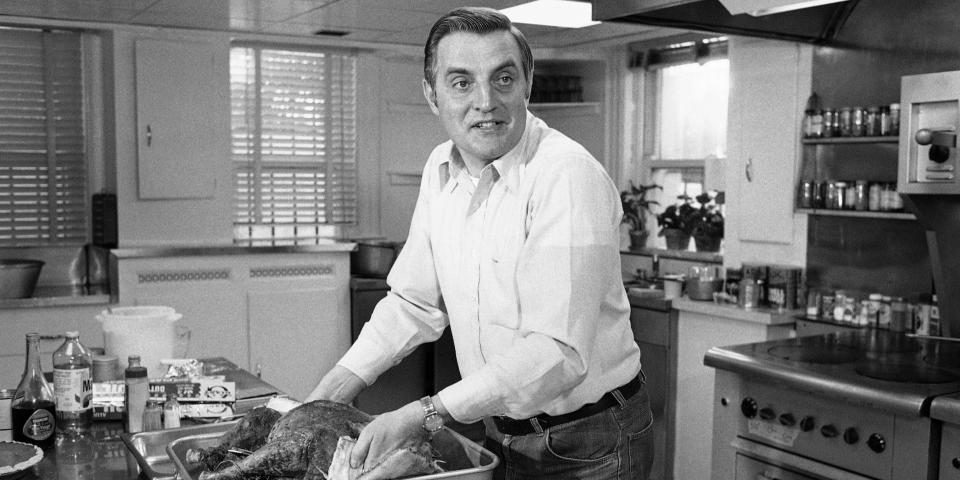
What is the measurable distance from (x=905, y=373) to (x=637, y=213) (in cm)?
274

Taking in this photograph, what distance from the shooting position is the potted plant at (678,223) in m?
5.08

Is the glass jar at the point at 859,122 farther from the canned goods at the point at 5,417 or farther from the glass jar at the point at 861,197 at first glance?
the canned goods at the point at 5,417

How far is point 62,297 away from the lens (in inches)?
182

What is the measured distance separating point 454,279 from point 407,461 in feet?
1.69

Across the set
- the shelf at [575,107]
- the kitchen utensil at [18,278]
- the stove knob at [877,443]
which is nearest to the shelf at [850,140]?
the stove knob at [877,443]

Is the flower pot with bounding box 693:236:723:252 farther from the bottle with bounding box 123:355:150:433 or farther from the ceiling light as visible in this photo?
the bottle with bounding box 123:355:150:433

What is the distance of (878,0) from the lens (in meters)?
3.69

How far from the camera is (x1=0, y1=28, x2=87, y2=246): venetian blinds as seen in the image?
5016mm

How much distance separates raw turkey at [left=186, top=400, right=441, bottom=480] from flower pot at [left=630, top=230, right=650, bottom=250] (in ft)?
13.3

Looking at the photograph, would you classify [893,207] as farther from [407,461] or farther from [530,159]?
[407,461]

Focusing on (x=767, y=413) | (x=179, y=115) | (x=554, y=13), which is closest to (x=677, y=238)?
(x=554, y=13)

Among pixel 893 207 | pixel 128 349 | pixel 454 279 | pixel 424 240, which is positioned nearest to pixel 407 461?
pixel 454 279

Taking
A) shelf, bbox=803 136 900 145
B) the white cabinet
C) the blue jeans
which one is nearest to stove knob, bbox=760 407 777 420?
shelf, bbox=803 136 900 145

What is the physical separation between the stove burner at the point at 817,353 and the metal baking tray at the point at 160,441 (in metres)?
2.09
